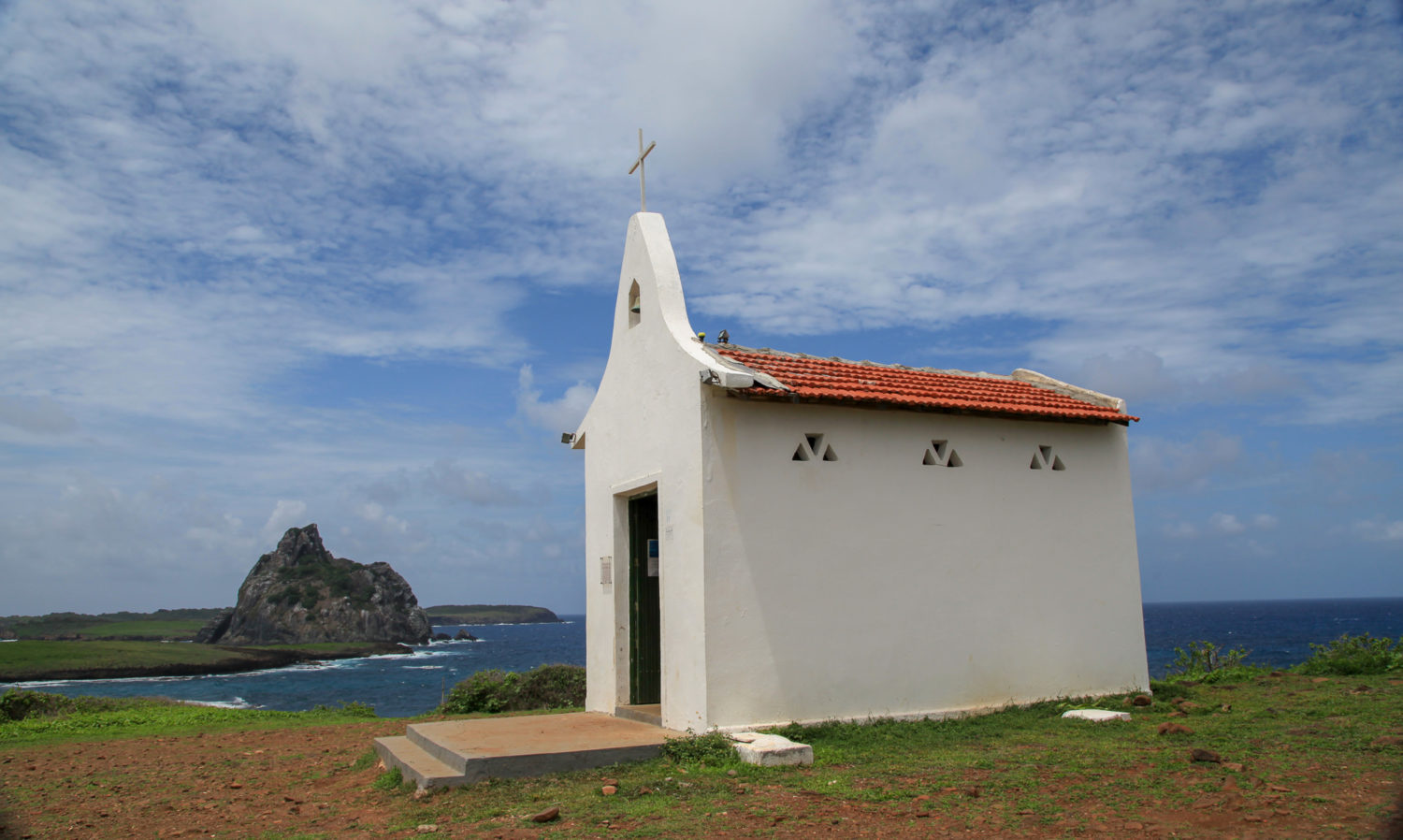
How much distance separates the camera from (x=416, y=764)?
9227mm

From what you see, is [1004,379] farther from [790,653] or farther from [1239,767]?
[1239,767]

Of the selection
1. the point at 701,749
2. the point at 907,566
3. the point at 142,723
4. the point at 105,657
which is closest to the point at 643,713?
the point at 701,749

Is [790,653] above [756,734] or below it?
above

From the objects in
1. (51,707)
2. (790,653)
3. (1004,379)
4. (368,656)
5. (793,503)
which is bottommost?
(368,656)

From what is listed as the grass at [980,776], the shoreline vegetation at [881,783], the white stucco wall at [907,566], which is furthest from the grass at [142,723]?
the white stucco wall at [907,566]

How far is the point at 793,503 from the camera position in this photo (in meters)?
10.7

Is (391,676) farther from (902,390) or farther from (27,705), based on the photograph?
(902,390)

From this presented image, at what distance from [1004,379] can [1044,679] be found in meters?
5.36

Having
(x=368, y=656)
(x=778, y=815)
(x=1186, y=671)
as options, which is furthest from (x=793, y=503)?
(x=368, y=656)

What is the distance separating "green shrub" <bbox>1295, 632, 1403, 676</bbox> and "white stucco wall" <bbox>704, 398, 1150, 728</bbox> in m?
4.98

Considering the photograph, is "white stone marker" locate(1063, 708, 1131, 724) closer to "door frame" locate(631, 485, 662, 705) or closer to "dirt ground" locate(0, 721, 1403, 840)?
"dirt ground" locate(0, 721, 1403, 840)

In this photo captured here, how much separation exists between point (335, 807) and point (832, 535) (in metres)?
6.05

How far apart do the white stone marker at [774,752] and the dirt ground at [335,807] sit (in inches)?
34.9

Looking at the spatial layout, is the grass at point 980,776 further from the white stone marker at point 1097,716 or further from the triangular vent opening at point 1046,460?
the triangular vent opening at point 1046,460
